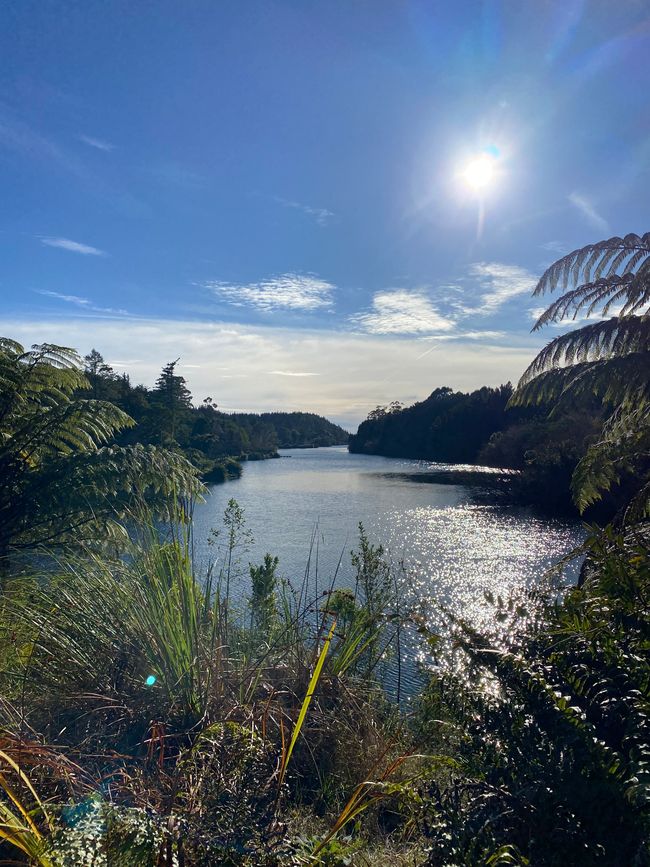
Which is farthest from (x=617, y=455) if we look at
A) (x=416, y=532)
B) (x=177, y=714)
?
(x=416, y=532)

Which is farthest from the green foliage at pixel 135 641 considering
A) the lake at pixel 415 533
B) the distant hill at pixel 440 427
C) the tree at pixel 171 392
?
the distant hill at pixel 440 427

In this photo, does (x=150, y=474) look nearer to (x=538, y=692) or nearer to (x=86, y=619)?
(x=86, y=619)

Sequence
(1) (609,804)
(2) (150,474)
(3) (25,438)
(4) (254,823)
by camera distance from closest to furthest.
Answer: (1) (609,804)
(4) (254,823)
(2) (150,474)
(3) (25,438)

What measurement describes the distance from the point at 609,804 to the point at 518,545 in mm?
15850

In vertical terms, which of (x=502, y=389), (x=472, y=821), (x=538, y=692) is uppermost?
(x=502, y=389)

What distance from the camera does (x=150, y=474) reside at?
4762 mm

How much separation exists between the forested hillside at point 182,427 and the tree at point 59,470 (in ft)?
1.48

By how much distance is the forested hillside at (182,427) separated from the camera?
2776 centimetres

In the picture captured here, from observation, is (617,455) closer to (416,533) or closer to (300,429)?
(416,533)

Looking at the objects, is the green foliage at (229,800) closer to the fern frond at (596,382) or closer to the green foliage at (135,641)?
the green foliage at (135,641)

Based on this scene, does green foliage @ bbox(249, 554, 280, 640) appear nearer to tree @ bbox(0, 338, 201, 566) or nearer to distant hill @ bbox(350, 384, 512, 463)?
tree @ bbox(0, 338, 201, 566)

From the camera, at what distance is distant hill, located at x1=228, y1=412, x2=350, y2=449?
9944 cm

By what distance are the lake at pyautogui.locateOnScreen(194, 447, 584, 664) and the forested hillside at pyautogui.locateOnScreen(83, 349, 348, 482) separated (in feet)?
8.96

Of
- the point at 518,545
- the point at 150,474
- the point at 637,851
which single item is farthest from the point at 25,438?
the point at 518,545
